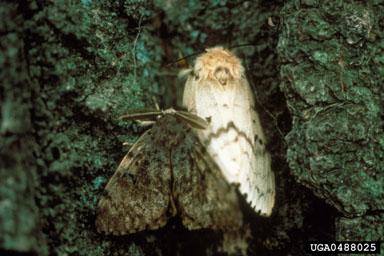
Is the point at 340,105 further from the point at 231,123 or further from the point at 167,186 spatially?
the point at 167,186

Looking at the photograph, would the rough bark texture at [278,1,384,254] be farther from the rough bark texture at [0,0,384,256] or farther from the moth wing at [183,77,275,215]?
the moth wing at [183,77,275,215]

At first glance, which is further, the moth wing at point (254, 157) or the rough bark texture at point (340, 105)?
the moth wing at point (254, 157)

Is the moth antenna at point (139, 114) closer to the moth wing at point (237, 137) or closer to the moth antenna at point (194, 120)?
the moth antenna at point (194, 120)

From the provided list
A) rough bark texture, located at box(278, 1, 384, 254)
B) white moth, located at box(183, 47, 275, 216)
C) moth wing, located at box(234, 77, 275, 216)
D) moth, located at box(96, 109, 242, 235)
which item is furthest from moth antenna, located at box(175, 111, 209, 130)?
rough bark texture, located at box(278, 1, 384, 254)

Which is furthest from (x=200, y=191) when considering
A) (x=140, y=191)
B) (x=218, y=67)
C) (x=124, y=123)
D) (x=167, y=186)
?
(x=218, y=67)

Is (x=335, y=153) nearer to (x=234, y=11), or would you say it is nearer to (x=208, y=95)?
(x=208, y=95)

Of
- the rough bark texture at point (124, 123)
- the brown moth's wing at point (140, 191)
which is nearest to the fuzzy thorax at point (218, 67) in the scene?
the rough bark texture at point (124, 123)
